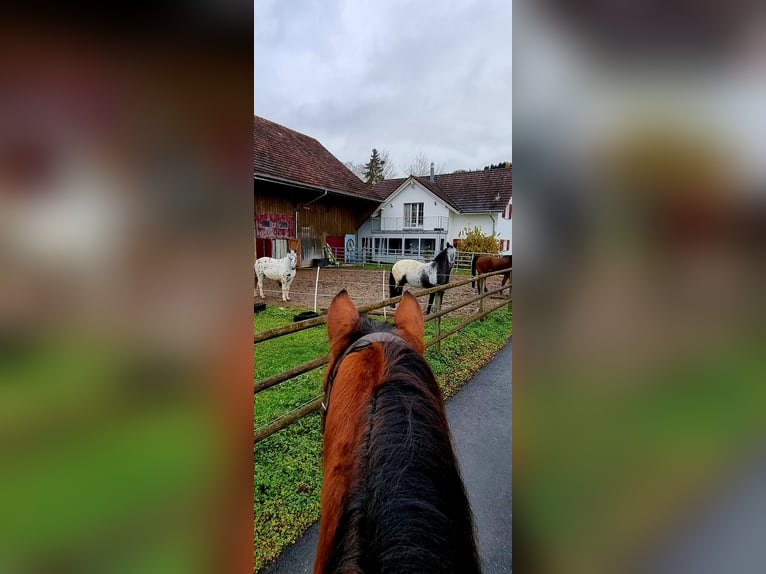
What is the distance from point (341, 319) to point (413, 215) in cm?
1325

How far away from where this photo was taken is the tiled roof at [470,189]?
1251 centimetres

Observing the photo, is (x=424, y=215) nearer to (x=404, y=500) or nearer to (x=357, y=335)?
(x=357, y=335)

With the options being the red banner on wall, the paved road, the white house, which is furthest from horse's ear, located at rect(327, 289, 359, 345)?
the white house

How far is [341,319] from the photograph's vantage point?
1.06 metres

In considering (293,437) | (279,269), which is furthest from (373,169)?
(293,437)

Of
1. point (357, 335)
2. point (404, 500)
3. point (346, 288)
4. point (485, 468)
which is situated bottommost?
point (485, 468)

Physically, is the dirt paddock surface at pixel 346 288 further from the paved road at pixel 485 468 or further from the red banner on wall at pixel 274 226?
the paved road at pixel 485 468

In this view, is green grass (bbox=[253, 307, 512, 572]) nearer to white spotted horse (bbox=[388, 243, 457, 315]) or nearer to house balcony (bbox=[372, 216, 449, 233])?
white spotted horse (bbox=[388, 243, 457, 315])

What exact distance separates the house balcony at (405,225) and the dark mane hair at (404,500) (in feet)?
42.4
